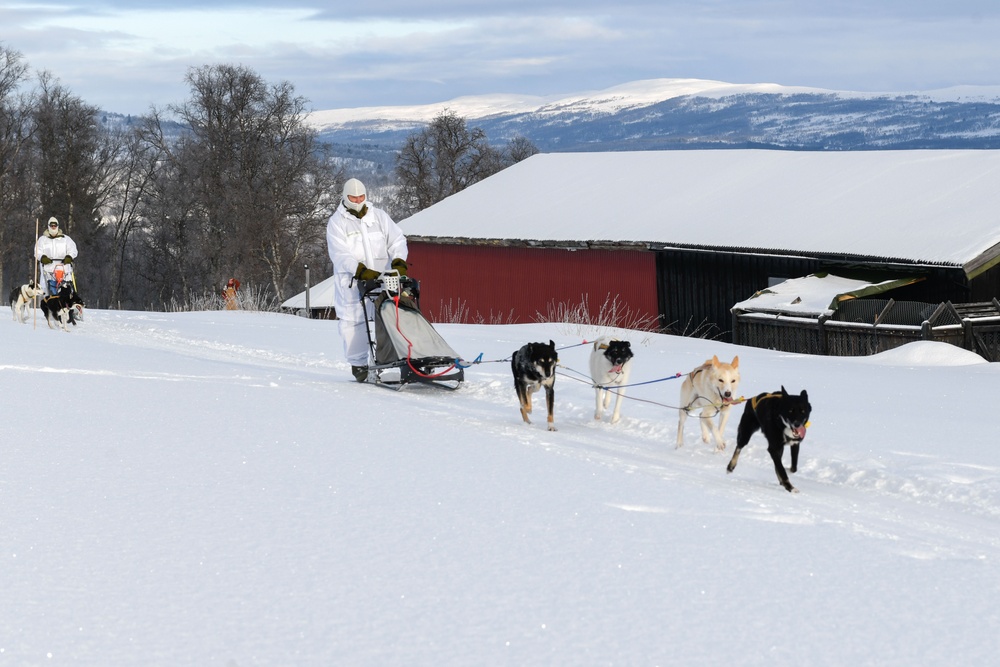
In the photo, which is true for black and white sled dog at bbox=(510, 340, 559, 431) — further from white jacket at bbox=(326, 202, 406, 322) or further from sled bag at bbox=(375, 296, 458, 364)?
white jacket at bbox=(326, 202, 406, 322)

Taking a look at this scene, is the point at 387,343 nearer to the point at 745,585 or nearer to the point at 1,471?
the point at 1,471

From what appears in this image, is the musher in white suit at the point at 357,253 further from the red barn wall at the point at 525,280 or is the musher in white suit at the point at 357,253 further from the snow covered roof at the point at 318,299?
the snow covered roof at the point at 318,299

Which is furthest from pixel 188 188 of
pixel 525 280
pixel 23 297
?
pixel 23 297

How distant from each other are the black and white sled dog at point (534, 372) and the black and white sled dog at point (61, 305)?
1066 centimetres

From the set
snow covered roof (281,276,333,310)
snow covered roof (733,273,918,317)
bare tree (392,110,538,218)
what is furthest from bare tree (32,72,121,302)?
snow covered roof (733,273,918,317)

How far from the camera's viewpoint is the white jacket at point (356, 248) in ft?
35.3

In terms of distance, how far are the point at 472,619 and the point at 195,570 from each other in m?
1.13

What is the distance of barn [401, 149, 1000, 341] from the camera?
71.1 ft

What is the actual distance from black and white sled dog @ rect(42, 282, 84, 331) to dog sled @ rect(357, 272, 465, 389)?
8295mm

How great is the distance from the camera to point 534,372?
337 inches

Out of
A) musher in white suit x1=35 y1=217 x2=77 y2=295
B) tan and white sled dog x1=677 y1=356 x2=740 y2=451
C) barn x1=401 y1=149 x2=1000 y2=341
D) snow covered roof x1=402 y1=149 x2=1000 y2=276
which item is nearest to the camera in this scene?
tan and white sled dog x1=677 y1=356 x2=740 y2=451

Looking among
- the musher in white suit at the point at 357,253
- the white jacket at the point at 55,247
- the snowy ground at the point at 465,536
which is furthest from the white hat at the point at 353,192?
the white jacket at the point at 55,247

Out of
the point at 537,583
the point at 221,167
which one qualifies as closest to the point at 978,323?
the point at 537,583

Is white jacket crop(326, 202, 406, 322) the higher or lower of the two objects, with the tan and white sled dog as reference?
higher
